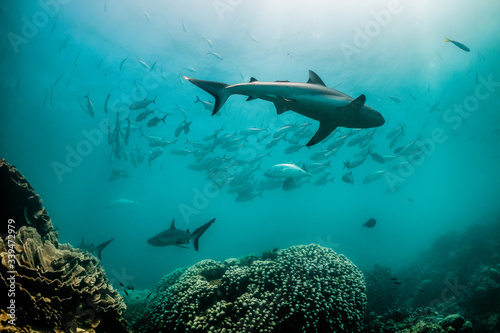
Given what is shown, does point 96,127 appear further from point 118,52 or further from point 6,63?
point 118,52

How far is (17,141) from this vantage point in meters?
48.4

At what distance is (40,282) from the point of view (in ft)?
11.9

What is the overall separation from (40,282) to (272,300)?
14.1 feet

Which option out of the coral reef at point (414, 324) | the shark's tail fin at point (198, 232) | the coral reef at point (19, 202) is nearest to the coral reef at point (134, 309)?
the shark's tail fin at point (198, 232)

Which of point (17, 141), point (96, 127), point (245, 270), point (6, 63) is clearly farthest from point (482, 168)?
point (17, 141)

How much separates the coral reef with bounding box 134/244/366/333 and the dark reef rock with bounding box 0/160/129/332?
125 centimetres

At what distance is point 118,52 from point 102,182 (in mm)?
80677

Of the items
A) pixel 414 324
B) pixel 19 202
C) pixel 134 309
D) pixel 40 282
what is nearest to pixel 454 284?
pixel 414 324

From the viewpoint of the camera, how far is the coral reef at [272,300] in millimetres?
4395

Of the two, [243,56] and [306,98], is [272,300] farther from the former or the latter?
[243,56]

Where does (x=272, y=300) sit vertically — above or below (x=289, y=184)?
below

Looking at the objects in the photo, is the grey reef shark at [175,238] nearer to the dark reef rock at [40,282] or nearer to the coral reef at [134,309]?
the dark reef rock at [40,282]

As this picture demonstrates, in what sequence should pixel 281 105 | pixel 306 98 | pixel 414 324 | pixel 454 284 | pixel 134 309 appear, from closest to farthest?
pixel 306 98 < pixel 281 105 < pixel 414 324 < pixel 134 309 < pixel 454 284

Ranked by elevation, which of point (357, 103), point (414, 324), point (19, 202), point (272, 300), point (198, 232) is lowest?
point (19, 202)
